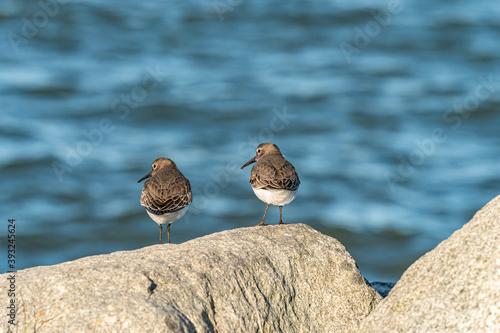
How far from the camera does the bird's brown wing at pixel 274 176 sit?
414 inches

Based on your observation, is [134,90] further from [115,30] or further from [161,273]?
[161,273]

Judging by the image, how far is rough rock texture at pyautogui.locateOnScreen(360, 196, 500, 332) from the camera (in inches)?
245

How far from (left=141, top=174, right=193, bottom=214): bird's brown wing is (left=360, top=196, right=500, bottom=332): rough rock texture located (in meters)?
3.97

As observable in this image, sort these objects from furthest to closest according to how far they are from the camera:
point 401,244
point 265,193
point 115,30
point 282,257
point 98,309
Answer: point 115,30 → point 401,244 → point 265,193 → point 282,257 → point 98,309

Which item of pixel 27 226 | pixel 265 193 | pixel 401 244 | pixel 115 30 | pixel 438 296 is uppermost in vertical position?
pixel 115 30

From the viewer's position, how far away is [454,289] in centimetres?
650

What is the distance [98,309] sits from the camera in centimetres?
648

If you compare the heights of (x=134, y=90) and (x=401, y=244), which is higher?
(x=134, y=90)

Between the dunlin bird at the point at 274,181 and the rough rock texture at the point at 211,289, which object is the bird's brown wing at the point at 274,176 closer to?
the dunlin bird at the point at 274,181

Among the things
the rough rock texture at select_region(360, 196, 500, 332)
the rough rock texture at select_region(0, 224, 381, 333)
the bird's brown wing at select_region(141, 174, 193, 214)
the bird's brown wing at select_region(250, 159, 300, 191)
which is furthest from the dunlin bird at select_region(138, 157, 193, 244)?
the rough rock texture at select_region(360, 196, 500, 332)

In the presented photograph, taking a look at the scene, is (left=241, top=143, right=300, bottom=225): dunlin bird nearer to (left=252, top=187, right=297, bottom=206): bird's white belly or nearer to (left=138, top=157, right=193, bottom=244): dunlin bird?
(left=252, top=187, right=297, bottom=206): bird's white belly

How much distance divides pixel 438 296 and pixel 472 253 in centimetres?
52

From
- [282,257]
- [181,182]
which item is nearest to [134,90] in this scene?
[181,182]

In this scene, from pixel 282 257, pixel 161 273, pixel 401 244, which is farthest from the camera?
pixel 401 244
